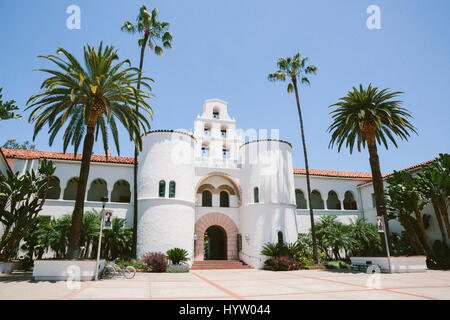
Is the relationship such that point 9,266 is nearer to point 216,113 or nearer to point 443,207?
point 216,113

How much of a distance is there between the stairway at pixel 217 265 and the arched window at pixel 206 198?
5270 mm

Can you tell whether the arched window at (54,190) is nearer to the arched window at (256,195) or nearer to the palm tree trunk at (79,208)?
the palm tree trunk at (79,208)

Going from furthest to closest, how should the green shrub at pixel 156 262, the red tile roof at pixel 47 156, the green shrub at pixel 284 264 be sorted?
the red tile roof at pixel 47 156 < the green shrub at pixel 284 264 < the green shrub at pixel 156 262

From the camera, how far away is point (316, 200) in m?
30.4

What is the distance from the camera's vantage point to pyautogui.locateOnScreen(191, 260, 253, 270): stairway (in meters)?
21.4

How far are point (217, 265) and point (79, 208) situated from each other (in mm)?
12041

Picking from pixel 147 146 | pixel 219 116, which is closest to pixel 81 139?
pixel 147 146

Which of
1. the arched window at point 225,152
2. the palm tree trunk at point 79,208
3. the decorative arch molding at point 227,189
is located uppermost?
the arched window at point 225,152

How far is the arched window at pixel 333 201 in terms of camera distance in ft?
101

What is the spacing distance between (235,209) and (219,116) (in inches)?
368

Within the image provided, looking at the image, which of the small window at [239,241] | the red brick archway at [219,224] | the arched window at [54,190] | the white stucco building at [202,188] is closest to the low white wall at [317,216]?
the white stucco building at [202,188]

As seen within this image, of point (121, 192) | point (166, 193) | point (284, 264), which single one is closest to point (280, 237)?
point (284, 264)

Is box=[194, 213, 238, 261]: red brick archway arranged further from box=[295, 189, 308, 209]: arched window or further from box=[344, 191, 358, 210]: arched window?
box=[344, 191, 358, 210]: arched window
